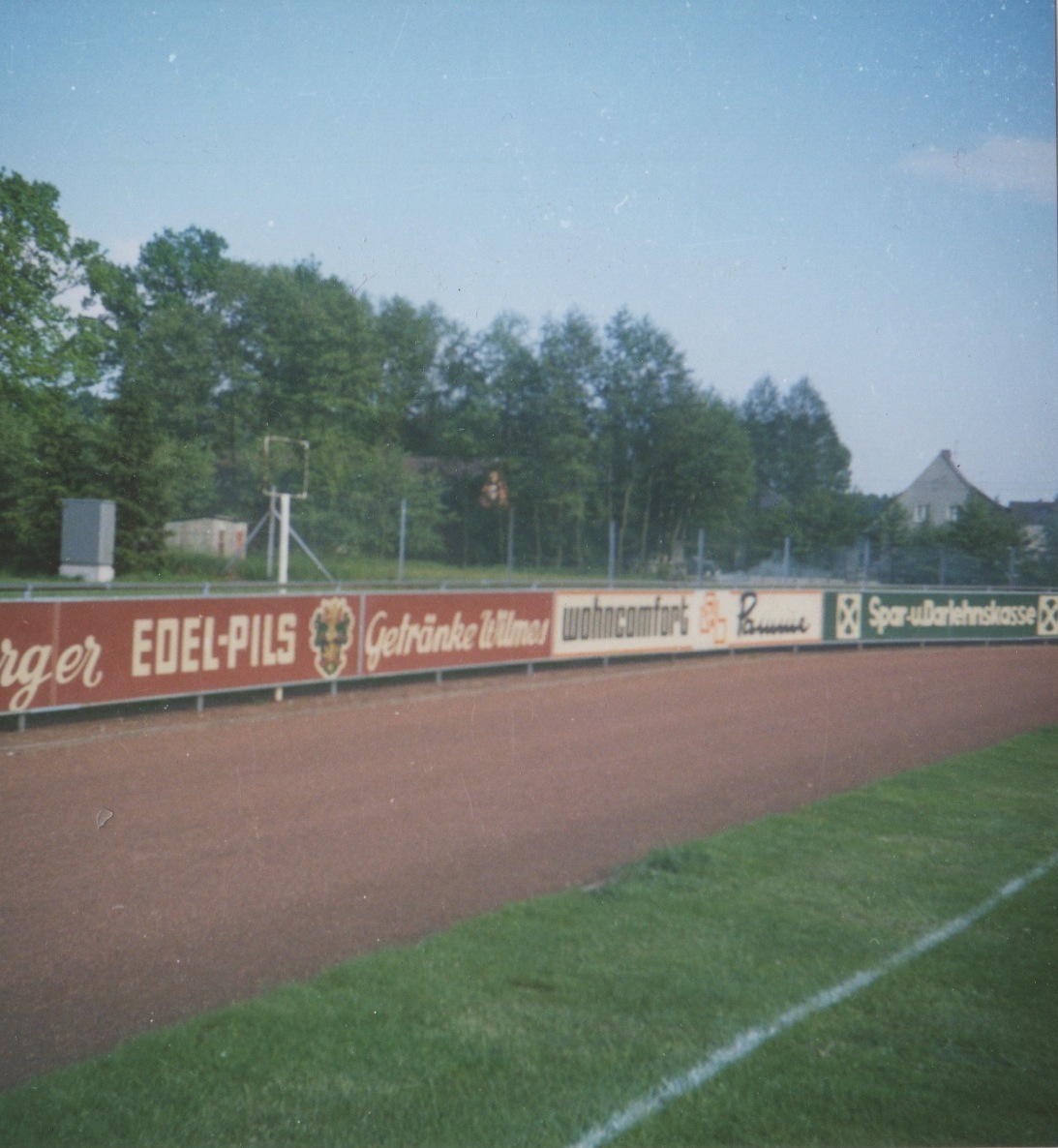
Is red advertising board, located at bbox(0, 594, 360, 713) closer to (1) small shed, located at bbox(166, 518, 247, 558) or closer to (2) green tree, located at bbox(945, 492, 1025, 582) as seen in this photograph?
(1) small shed, located at bbox(166, 518, 247, 558)

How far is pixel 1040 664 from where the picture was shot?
49.9ft

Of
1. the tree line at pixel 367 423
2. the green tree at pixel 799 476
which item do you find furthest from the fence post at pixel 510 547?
the green tree at pixel 799 476

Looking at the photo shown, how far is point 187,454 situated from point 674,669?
10.3m

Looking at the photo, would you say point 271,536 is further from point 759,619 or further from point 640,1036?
point 759,619

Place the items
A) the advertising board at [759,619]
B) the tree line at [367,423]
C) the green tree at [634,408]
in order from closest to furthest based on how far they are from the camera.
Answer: the tree line at [367,423], the green tree at [634,408], the advertising board at [759,619]

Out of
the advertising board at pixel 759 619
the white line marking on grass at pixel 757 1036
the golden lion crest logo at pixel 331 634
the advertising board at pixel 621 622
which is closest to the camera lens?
the white line marking on grass at pixel 757 1036

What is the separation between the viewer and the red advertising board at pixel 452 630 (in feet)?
47.4

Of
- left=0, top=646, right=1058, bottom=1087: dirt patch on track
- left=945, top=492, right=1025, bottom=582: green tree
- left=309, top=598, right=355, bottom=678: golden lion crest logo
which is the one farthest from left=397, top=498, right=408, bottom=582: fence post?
left=945, top=492, right=1025, bottom=582: green tree

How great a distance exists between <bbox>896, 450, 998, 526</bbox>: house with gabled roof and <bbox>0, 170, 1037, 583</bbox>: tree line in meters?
1.14

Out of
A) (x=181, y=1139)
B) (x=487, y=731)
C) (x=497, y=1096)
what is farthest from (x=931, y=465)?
(x=181, y=1139)

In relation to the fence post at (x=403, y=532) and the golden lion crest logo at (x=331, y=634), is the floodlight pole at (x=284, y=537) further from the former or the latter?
the fence post at (x=403, y=532)

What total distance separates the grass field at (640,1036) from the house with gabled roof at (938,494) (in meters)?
3.20

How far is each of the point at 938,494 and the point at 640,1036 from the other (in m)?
8.54

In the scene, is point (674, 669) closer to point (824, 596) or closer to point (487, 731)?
point (824, 596)
